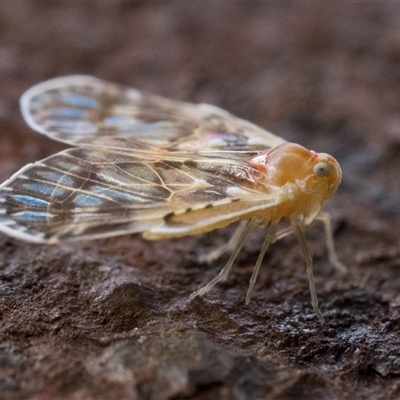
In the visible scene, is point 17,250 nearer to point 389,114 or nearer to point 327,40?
point 389,114

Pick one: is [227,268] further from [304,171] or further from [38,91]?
[38,91]

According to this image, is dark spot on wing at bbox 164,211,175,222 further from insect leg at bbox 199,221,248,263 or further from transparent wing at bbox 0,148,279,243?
insect leg at bbox 199,221,248,263

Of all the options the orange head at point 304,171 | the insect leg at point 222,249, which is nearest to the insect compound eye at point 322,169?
the orange head at point 304,171

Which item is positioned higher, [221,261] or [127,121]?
[127,121]

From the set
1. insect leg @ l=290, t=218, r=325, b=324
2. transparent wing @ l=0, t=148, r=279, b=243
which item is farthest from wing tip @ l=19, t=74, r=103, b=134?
insect leg @ l=290, t=218, r=325, b=324

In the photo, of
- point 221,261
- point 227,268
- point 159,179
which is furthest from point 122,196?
point 221,261

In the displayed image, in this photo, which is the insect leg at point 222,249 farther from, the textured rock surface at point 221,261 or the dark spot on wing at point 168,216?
the dark spot on wing at point 168,216

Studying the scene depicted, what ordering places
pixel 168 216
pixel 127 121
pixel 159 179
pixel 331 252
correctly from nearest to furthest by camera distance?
pixel 168 216 < pixel 159 179 < pixel 331 252 < pixel 127 121
